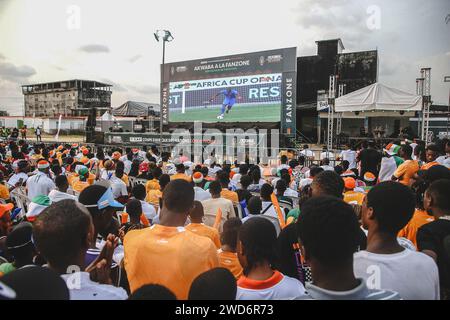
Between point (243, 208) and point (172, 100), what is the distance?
19.3 meters

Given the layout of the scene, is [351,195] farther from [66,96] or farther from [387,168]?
[66,96]

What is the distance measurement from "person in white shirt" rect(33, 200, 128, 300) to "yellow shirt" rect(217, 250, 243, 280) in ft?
3.41

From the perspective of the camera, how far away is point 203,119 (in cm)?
2183

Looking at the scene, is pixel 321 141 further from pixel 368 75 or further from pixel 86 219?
pixel 86 219

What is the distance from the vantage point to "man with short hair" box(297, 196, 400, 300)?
1367 mm

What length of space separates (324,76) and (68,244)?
25.4 m

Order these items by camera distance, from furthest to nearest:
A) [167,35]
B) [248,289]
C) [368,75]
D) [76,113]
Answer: [76,113] < [368,75] < [167,35] < [248,289]

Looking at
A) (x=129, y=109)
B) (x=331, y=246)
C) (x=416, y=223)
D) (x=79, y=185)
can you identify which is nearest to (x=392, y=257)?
(x=331, y=246)

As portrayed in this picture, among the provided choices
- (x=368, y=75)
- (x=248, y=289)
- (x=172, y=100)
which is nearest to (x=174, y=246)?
(x=248, y=289)

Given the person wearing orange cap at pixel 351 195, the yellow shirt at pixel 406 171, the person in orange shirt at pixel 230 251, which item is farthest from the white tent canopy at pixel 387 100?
the person in orange shirt at pixel 230 251

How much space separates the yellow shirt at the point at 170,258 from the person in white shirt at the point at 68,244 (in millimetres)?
354

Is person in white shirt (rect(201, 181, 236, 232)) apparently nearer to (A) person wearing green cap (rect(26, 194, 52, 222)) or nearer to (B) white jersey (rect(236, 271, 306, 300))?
(A) person wearing green cap (rect(26, 194, 52, 222))

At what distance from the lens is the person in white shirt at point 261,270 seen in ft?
5.79

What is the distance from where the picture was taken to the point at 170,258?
6.43ft
